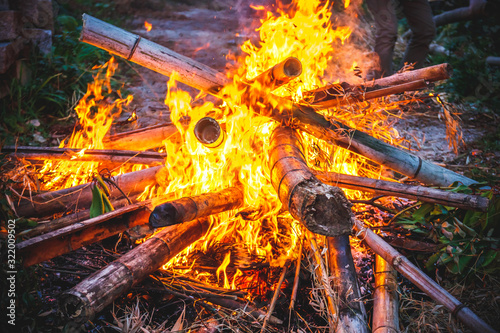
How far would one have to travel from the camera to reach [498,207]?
2.42 m

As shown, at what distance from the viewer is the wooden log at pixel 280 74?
296 cm

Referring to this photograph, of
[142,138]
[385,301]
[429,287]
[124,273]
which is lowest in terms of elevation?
[385,301]

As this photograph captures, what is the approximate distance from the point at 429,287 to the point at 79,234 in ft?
7.92

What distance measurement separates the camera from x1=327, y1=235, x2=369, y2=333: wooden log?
2.09m

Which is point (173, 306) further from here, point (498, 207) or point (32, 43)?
point (32, 43)

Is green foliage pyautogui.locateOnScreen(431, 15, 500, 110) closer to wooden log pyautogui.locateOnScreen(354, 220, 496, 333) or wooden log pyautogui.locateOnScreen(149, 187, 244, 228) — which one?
wooden log pyautogui.locateOnScreen(354, 220, 496, 333)

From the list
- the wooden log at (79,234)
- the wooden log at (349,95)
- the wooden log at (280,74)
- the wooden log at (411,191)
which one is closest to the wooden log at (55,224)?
the wooden log at (79,234)

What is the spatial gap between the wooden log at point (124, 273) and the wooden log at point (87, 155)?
1.10m

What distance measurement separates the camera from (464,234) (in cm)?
254

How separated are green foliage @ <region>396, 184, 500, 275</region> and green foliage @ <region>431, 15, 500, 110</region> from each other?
Answer: 4.19 meters

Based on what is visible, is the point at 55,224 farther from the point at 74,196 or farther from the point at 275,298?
the point at 275,298

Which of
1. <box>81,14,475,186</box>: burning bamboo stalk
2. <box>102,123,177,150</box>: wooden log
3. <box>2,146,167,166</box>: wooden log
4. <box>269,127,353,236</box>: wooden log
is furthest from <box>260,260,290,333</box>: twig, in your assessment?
<box>102,123,177,150</box>: wooden log

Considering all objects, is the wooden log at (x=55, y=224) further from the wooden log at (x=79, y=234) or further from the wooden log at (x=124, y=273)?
the wooden log at (x=124, y=273)

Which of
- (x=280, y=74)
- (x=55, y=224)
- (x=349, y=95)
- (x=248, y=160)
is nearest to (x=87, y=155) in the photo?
(x=55, y=224)
